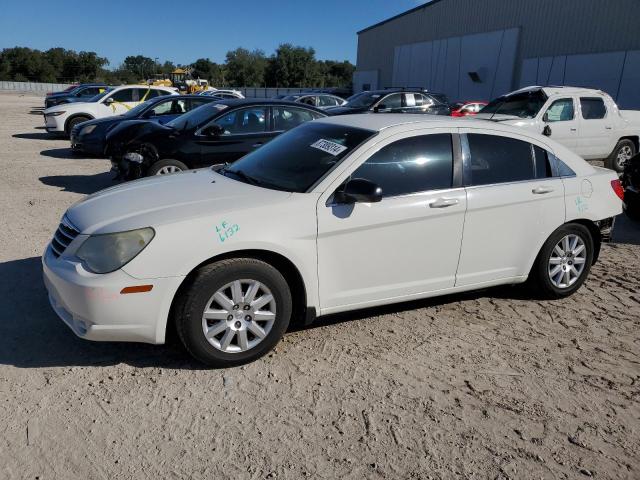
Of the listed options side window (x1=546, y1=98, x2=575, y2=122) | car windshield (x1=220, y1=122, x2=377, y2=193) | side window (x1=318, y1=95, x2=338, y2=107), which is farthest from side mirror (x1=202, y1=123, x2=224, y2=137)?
side window (x1=318, y1=95, x2=338, y2=107)

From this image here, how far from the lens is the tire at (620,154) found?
11.9 m

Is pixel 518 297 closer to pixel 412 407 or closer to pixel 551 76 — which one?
pixel 412 407

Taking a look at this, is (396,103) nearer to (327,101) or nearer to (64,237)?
(327,101)

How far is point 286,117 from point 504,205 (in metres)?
5.25

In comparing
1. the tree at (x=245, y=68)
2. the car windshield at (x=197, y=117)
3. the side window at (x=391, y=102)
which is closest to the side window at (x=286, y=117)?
the car windshield at (x=197, y=117)

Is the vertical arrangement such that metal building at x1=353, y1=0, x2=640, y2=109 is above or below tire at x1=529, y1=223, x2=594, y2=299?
above

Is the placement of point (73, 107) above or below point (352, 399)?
above

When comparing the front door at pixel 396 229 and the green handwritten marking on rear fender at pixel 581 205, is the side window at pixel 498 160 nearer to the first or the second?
the front door at pixel 396 229

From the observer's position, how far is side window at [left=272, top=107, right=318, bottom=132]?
28.9 feet

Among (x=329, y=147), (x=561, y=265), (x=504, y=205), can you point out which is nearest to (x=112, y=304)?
(x=329, y=147)

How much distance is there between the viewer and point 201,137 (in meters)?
8.38

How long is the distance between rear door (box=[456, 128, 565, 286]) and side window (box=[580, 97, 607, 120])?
7.82 m

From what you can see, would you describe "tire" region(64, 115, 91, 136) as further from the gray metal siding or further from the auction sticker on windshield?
the gray metal siding

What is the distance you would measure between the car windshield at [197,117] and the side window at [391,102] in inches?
340
